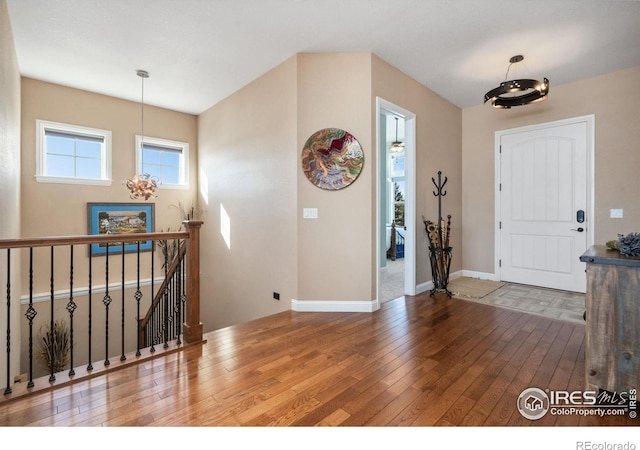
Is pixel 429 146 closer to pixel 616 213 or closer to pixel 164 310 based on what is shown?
pixel 616 213

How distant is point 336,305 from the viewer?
3.55 metres

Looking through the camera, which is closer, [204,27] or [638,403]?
[638,403]

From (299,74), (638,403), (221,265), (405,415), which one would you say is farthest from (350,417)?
(221,265)

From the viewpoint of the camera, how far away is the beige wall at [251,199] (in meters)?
3.73

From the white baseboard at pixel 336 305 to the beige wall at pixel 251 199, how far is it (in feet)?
0.61

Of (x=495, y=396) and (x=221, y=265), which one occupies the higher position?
(x=221, y=265)

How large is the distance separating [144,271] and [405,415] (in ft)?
16.7

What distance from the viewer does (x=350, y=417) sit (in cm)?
169

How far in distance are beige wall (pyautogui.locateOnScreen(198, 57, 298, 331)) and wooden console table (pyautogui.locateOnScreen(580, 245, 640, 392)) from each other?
2.64 m

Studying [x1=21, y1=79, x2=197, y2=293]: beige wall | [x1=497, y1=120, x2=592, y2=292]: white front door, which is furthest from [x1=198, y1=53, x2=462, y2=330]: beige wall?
[x1=21, y1=79, x2=197, y2=293]: beige wall

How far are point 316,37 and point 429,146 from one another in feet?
7.38

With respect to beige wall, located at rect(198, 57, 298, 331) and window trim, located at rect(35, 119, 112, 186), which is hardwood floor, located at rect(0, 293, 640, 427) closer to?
beige wall, located at rect(198, 57, 298, 331)

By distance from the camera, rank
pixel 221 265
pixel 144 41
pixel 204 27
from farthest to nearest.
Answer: pixel 221 265
pixel 144 41
pixel 204 27

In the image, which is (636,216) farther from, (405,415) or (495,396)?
(405,415)
